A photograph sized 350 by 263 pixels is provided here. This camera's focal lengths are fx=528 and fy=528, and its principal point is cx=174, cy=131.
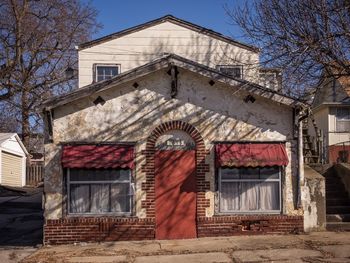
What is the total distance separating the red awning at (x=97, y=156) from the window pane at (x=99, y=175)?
341mm

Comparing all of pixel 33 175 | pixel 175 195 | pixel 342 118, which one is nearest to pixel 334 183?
pixel 175 195

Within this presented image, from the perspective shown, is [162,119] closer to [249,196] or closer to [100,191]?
[100,191]

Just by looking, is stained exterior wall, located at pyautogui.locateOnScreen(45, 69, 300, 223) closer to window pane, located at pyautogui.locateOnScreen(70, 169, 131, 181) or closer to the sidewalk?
window pane, located at pyautogui.locateOnScreen(70, 169, 131, 181)

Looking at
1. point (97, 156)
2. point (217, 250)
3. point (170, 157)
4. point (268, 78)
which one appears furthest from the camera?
point (268, 78)

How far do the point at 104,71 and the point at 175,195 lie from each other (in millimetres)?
7784

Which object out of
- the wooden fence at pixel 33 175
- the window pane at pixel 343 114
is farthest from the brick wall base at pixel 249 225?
the wooden fence at pixel 33 175

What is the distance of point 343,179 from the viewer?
16109 millimetres

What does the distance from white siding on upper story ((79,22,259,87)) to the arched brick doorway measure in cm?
650

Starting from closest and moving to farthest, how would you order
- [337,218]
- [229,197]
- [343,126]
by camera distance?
1. [229,197]
2. [337,218]
3. [343,126]

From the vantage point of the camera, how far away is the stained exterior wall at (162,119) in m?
13.3

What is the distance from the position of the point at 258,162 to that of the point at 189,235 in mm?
2528

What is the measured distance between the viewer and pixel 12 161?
3406 centimetres

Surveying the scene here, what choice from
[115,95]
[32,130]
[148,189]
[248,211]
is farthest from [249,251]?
[32,130]

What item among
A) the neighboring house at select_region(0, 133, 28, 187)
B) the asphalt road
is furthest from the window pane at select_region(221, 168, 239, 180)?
the neighboring house at select_region(0, 133, 28, 187)
